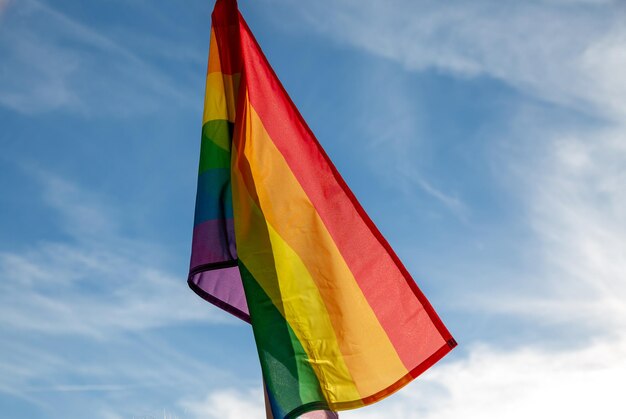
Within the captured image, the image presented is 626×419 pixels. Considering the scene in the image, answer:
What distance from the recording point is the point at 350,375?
9.05m

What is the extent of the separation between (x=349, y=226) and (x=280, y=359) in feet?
6.40

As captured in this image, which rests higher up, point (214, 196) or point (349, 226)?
point (214, 196)

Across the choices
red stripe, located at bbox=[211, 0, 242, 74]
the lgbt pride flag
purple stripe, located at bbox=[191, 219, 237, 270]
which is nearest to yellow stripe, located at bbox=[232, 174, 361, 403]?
the lgbt pride flag

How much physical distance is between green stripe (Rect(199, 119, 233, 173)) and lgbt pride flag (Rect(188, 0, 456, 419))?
0.01 metres

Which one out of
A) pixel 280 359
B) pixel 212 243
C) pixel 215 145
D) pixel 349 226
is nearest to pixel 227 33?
pixel 215 145

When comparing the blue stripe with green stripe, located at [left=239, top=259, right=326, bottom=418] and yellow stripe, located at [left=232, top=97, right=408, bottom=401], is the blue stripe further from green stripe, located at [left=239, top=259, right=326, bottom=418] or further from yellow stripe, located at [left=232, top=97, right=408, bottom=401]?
green stripe, located at [left=239, top=259, right=326, bottom=418]

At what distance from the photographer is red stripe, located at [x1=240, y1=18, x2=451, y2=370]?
9.61m

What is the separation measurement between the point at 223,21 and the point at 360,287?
4.18 m

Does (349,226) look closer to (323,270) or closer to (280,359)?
(323,270)

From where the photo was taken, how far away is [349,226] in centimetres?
1005

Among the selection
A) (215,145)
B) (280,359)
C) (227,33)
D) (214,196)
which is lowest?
(280,359)

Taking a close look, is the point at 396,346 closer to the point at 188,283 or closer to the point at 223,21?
the point at 188,283

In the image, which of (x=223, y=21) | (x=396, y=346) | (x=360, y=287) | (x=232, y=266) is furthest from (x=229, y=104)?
(x=396, y=346)

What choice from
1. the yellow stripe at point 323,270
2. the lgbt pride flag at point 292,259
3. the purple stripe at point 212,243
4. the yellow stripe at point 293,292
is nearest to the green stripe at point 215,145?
the lgbt pride flag at point 292,259
